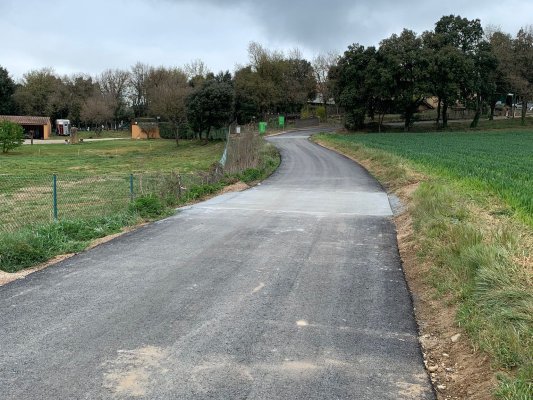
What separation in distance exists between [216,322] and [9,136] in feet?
166

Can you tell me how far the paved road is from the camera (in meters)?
4.25

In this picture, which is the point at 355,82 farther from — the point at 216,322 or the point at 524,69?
the point at 216,322

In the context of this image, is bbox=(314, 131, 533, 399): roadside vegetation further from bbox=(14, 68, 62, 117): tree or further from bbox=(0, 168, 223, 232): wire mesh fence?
bbox=(14, 68, 62, 117): tree

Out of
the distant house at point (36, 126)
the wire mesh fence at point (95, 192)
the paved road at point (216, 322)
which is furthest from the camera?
the distant house at point (36, 126)

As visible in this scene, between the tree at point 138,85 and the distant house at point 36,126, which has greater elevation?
the tree at point 138,85

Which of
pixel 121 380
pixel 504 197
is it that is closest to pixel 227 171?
pixel 504 197

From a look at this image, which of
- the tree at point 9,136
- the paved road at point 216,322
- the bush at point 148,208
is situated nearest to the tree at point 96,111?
the tree at point 9,136

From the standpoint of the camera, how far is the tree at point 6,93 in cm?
8912

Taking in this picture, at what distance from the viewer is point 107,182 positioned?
23.1m

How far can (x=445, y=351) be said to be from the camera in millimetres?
5066

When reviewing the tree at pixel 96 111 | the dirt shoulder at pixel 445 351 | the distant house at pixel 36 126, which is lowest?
the dirt shoulder at pixel 445 351

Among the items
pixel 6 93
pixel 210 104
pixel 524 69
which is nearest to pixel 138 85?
pixel 6 93

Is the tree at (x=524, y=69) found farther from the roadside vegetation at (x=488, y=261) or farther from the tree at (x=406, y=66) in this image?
the roadside vegetation at (x=488, y=261)

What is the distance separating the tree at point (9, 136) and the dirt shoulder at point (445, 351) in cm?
4967
